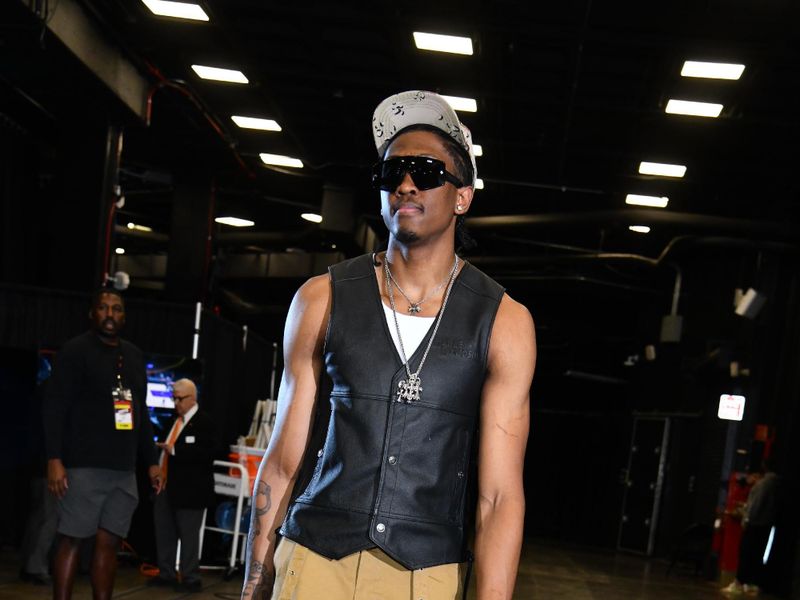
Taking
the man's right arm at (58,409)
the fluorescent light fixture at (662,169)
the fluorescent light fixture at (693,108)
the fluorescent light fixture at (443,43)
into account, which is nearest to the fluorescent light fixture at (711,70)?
the fluorescent light fixture at (693,108)

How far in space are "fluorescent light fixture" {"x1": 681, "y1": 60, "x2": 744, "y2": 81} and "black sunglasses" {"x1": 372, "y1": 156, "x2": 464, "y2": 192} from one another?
6387 mm

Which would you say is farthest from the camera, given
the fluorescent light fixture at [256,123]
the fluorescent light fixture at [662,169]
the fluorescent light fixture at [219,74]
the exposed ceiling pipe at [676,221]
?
the exposed ceiling pipe at [676,221]

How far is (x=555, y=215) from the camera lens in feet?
42.0

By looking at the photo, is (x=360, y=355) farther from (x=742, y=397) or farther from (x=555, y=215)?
(x=742, y=397)

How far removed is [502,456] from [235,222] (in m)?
13.7

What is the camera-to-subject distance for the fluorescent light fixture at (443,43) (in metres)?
8.06

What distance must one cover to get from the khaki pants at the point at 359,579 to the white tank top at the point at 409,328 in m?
0.37

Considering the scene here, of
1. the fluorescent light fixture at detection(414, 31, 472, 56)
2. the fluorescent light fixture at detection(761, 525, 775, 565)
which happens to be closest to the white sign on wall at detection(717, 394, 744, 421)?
the fluorescent light fixture at detection(761, 525, 775, 565)

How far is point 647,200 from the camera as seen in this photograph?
12.5 m

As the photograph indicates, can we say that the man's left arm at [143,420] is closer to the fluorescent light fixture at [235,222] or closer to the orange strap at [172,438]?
the orange strap at [172,438]

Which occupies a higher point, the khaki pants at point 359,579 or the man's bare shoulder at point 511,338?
the man's bare shoulder at point 511,338

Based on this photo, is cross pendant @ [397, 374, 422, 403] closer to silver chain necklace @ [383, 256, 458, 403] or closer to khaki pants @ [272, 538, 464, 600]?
silver chain necklace @ [383, 256, 458, 403]

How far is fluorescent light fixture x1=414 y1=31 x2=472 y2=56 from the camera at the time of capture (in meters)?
8.06

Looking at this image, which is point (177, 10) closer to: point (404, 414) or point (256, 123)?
point (256, 123)
